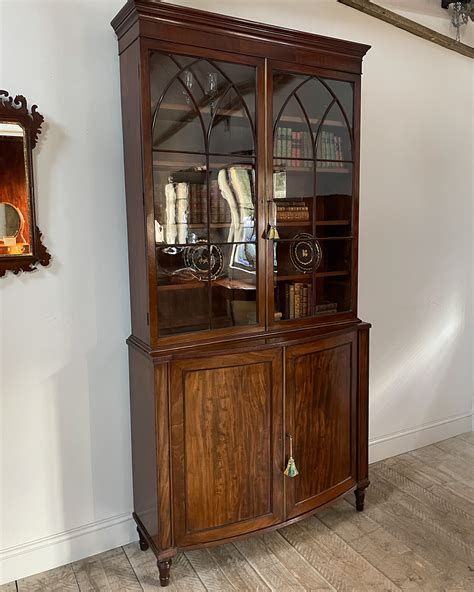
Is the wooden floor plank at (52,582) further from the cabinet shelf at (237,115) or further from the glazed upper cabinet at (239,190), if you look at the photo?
the cabinet shelf at (237,115)

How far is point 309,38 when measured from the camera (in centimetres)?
217

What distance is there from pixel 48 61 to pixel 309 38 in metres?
1.03

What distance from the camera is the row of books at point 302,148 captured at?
2.22 meters

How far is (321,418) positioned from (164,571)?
0.89 m

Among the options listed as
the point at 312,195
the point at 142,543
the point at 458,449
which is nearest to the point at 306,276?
the point at 312,195

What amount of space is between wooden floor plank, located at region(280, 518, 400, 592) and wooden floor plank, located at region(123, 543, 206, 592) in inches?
18.4

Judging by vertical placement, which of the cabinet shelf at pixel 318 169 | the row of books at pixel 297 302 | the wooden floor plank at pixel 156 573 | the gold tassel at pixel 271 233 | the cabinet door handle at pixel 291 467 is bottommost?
the wooden floor plank at pixel 156 573

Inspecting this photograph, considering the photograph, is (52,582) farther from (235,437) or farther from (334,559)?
(334,559)

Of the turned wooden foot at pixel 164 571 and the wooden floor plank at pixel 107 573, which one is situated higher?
the turned wooden foot at pixel 164 571

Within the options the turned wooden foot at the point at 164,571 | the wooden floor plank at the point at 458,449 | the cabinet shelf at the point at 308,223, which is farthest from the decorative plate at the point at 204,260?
the wooden floor plank at the point at 458,449

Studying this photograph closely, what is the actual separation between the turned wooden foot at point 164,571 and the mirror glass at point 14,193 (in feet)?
4.30

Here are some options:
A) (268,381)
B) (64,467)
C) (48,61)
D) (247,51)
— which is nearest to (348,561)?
(268,381)

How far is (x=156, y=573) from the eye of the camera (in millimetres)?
2197

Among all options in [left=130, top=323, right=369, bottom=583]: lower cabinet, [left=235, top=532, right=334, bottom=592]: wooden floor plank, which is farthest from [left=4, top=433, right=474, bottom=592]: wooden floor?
[left=130, top=323, right=369, bottom=583]: lower cabinet
